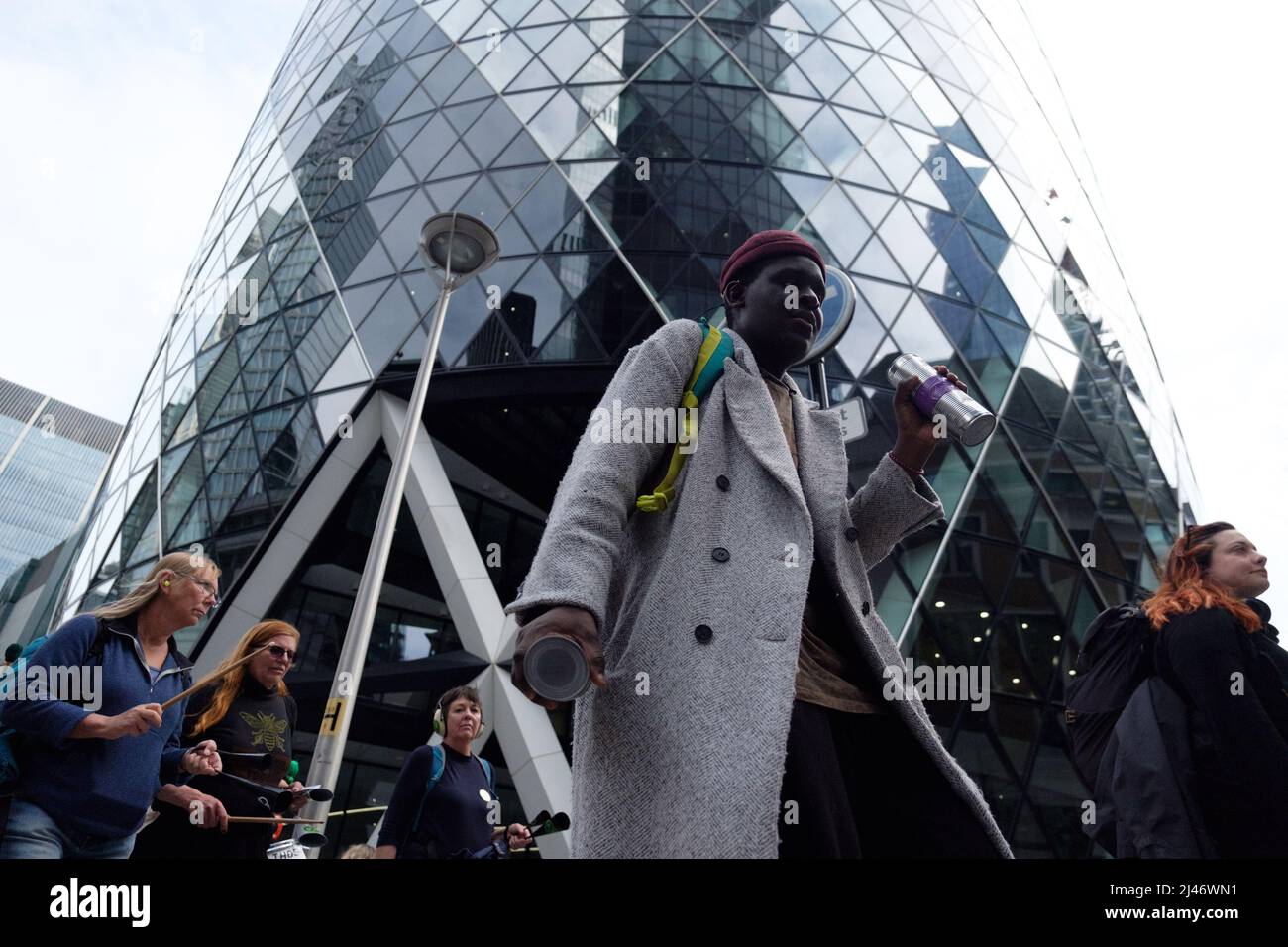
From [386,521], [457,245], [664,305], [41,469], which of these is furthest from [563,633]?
[41,469]

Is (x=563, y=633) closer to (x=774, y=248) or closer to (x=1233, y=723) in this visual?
(x=774, y=248)

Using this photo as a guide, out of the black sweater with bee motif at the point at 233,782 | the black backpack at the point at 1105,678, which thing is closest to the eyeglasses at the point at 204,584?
the black sweater with bee motif at the point at 233,782

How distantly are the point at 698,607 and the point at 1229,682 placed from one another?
2.19 m

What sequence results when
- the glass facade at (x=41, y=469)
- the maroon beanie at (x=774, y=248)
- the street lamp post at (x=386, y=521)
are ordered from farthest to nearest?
the glass facade at (x=41, y=469)
the street lamp post at (x=386, y=521)
the maroon beanie at (x=774, y=248)

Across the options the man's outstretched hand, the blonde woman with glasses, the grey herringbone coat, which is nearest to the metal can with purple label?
the grey herringbone coat

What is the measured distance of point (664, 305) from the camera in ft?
44.6

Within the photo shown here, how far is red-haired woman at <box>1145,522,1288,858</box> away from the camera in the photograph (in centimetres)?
274

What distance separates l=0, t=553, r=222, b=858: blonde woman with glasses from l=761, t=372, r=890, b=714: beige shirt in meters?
2.31

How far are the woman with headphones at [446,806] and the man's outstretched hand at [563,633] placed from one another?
3153 mm

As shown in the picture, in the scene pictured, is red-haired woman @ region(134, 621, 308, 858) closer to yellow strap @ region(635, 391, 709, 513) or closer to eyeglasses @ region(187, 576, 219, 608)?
eyeglasses @ region(187, 576, 219, 608)

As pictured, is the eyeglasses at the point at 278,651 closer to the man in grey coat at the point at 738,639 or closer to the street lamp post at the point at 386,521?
the street lamp post at the point at 386,521

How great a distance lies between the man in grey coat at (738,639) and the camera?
5.58ft

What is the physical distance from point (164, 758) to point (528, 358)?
1017cm
